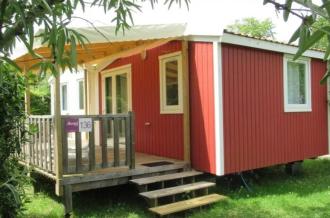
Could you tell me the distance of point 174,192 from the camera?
5.31 m

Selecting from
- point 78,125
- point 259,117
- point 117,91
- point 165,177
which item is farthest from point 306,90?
point 78,125

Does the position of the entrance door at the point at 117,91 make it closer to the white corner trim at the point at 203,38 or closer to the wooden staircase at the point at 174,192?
the white corner trim at the point at 203,38

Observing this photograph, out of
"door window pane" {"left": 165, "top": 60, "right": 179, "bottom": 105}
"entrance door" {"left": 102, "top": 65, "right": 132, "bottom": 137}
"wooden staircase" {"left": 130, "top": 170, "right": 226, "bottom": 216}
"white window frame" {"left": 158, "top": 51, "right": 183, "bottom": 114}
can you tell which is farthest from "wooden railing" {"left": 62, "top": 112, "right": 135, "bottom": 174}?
"entrance door" {"left": 102, "top": 65, "right": 132, "bottom": 137}

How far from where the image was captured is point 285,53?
734 cm

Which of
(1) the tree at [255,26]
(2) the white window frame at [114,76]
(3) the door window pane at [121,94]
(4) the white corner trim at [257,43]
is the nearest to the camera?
(4) the white corner trim at [257,43]

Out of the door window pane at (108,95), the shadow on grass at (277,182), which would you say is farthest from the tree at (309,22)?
the door window pane at (108,95)

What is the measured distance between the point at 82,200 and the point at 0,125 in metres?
2.41

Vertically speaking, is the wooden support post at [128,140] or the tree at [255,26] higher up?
the tree at [255,26]

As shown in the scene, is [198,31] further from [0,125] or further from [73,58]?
[73,58]

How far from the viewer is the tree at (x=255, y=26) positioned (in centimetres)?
4082

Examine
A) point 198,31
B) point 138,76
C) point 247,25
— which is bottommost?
point 138,76

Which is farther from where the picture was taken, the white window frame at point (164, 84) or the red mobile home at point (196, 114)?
the white window frame at point (164, 84)

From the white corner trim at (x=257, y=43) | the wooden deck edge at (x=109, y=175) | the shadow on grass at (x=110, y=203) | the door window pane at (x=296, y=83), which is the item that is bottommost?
the shadow on grass at (x=110, y=203)

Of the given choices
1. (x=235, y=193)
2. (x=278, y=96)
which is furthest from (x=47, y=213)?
(x=278, y=96)
